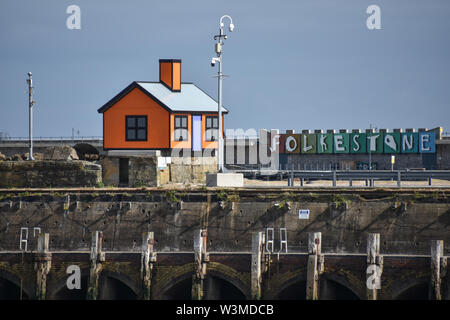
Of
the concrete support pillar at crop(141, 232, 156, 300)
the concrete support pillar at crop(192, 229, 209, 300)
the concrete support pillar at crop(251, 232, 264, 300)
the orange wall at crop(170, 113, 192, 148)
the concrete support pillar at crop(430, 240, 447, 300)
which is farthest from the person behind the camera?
the orange wall at crop(170, 113, 192, 148)

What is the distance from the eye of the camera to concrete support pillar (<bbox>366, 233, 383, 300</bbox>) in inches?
1526

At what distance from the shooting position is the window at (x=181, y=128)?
186 ft

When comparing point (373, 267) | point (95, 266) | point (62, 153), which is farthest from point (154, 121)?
point (373, 267)

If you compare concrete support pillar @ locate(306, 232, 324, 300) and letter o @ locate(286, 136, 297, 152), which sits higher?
letter o @ locate(286, 136, 297, 152)

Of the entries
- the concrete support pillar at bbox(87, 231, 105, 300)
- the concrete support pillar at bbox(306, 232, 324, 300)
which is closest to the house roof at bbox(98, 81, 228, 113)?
the concrete support pillar at bbox(87, 231, 105, 300)

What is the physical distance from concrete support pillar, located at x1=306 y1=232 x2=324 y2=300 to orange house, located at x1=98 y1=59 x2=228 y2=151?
59.4ft

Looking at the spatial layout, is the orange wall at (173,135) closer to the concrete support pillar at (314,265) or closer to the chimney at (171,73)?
the chimney at (171,73)

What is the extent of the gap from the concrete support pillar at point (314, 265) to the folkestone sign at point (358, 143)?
3427 centimetres

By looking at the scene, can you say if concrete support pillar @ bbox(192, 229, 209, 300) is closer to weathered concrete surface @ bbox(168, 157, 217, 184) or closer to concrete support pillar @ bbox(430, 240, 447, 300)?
concrete support pillar @ bbox(430, 240, 447, 300)

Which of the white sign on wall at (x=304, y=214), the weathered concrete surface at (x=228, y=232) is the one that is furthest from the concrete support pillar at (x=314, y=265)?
the white sign on wall at (x=304, y=214)

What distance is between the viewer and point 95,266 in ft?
141

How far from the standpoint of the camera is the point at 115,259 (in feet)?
142

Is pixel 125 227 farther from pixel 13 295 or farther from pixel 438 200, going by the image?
pixel 438 200
